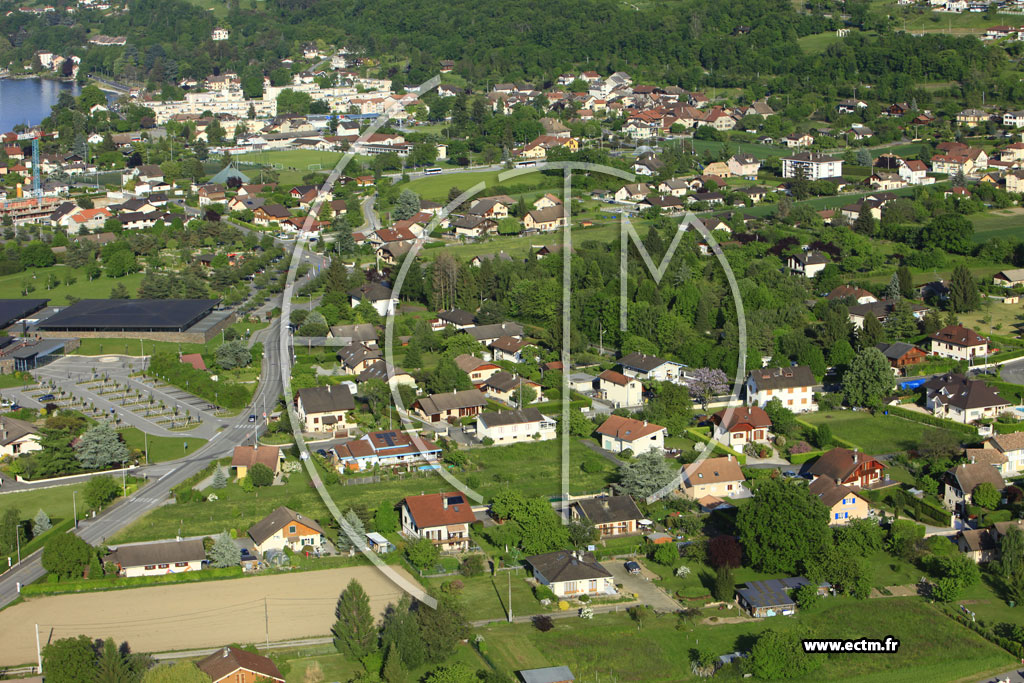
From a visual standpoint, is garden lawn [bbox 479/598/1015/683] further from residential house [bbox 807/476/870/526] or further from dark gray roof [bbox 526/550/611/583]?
residential house [bbox 807/476/870/526]

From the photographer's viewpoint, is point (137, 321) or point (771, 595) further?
point (137, 321)

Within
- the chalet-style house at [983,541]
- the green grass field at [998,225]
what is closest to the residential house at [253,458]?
the chalet-style house at [983,541]

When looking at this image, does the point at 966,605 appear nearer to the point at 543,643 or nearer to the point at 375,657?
the point at 543,643

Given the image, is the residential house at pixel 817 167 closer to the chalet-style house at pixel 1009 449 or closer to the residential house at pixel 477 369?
the residential house at pixel 477 369

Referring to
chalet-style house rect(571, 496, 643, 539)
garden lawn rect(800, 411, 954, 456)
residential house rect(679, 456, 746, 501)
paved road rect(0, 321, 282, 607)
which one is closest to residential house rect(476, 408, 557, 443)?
residential house rect(679, 456, 746, 501)

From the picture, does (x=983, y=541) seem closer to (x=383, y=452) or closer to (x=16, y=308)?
(x=383, y=452)

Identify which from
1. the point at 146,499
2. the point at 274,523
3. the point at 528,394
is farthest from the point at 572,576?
the point at 528,394
